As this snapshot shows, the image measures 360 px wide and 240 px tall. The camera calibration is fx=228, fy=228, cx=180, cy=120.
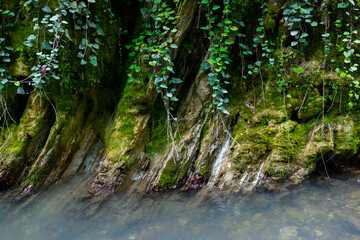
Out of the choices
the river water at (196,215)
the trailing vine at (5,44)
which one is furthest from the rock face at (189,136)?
the river water at (196,215)

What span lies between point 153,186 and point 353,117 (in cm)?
279

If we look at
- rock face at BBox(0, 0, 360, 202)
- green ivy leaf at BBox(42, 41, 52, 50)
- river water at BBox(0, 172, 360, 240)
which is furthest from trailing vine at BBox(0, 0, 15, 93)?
river water at BBox(0, 172, 360, 240)

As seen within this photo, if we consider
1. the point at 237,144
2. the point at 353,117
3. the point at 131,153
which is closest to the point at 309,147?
the point at 353,117

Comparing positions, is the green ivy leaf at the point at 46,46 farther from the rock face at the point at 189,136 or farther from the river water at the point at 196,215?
the river water at the point at 196,215

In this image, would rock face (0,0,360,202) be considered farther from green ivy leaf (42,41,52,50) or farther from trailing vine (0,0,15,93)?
green ivy leaf (42,41,52,50)

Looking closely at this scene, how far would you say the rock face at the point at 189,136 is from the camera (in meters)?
2.97

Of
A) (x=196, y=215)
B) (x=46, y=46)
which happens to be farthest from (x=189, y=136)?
(x=46, y=46)

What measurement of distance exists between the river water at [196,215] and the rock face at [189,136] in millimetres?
257

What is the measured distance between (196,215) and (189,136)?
1199mm

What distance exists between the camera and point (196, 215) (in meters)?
2.33

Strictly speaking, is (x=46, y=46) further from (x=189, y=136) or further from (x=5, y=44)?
(x=189, y=136)

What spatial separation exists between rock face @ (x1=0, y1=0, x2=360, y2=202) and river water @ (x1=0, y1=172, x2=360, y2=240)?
0.26m

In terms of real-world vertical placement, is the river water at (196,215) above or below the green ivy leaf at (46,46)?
below

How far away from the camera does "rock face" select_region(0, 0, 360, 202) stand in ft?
9.73
